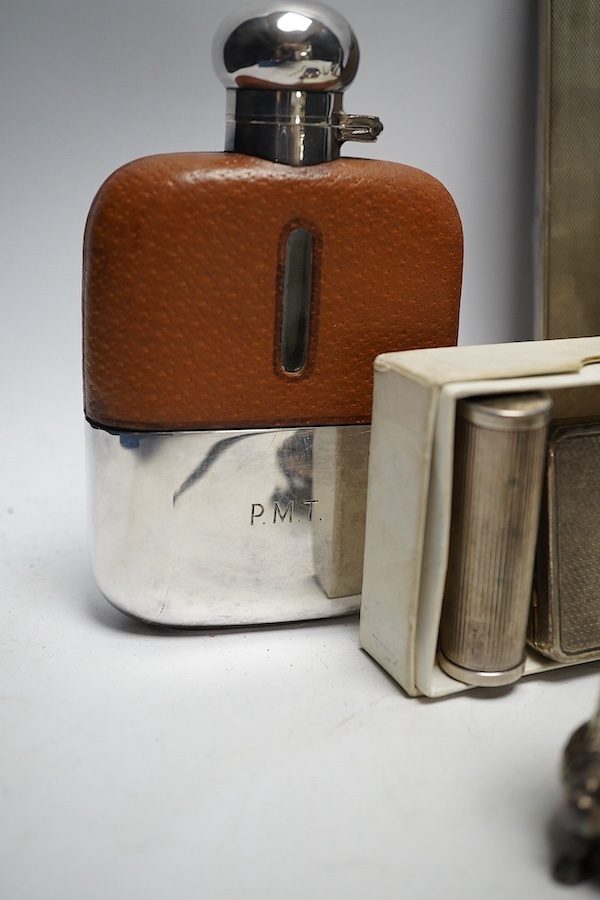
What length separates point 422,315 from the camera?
106 centimetres

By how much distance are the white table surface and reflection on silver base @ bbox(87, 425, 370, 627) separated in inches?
1.9

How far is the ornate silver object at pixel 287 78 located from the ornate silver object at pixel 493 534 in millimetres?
299

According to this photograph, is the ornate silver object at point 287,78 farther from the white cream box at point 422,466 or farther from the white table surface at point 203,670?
the white table surface at point 203,670

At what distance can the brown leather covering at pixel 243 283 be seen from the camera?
949mm

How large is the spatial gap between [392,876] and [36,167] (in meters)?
1.02

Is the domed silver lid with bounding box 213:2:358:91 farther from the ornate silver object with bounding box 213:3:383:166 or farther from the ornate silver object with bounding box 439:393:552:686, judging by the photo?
the ornate silver object with bounding box 439:393:552:686

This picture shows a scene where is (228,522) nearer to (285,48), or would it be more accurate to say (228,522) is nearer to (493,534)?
(493,534)

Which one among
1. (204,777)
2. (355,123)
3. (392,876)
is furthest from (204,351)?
(392,876)

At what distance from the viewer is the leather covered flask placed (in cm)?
95

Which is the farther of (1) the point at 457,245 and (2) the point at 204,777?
(1) the point at 457,245

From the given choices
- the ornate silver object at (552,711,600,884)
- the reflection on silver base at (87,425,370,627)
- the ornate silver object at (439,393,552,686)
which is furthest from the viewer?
the reflection on silver base at (87,425,370,627)

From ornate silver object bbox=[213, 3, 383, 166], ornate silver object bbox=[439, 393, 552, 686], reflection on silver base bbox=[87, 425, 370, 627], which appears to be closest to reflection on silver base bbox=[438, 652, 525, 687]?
ornate silver object bbox=[439, 393, 552, 686]

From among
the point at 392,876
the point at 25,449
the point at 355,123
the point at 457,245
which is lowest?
the point at 392,876

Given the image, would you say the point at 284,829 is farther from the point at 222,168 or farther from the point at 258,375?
the point at 222,168
